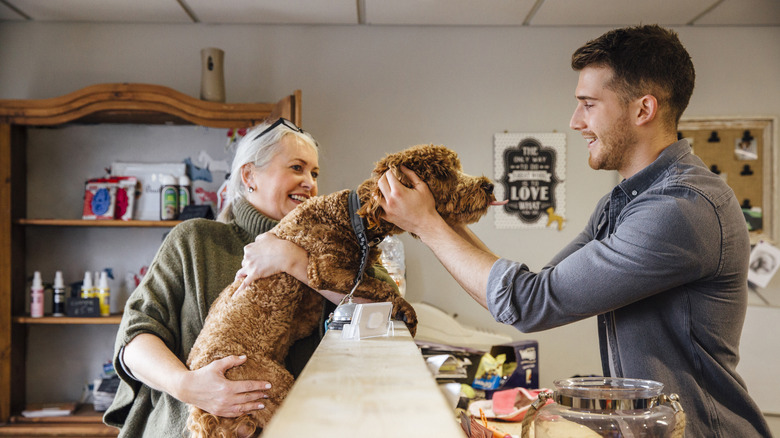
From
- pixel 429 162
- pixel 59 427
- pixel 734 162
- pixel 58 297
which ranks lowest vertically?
pixel 59 427

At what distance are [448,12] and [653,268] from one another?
2.45 metres

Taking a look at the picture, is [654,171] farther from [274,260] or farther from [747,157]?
[747,157]

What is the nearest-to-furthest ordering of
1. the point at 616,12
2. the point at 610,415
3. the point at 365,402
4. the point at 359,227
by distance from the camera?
the point at 365,402 < the point at 610,415 < the point at 359,227 < the point at 616,12

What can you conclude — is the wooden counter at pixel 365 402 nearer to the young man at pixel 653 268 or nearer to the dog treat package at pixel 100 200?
the young man at pixel 653 268

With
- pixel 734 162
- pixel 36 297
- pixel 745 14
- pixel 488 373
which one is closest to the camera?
pixel 488 373

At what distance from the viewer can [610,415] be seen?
791 millimetres

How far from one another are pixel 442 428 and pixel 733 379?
3.28 feet

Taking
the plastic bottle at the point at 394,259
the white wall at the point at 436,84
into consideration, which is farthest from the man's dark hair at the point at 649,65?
the white wall at the point at 436,84

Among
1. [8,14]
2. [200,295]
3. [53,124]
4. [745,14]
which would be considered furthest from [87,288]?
[745,14]

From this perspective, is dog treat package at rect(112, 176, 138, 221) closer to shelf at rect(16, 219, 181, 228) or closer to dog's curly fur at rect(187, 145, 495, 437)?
shelf at rect(16, 219, 181, 228)

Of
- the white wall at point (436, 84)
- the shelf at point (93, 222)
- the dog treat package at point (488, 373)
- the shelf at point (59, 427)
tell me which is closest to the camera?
the dog treat package at point (488, 373)

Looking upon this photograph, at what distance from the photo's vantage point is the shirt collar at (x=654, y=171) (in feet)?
4.23

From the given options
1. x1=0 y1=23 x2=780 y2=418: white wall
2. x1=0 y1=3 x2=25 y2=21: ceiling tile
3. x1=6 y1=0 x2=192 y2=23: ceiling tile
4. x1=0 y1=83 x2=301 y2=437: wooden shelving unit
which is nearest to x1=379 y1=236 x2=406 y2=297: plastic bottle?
x1=0 y1=23 x2=780 y2=418: white wall

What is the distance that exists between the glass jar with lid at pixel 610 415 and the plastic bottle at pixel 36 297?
2.95m
